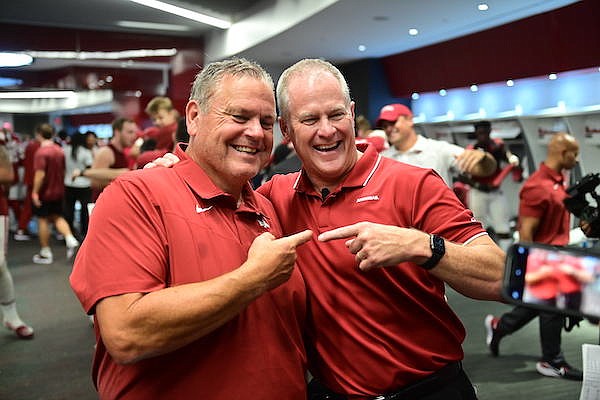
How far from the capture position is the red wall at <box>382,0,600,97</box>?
26.0ft

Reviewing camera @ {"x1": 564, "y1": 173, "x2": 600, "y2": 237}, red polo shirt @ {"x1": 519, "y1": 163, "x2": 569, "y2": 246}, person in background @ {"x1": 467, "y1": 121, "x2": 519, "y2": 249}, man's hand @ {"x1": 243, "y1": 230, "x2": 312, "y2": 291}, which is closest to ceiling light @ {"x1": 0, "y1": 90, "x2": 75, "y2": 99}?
person in background @ {"x1": 467, "y1": 121, "x2": 519, "y2": 249}

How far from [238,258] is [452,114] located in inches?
421

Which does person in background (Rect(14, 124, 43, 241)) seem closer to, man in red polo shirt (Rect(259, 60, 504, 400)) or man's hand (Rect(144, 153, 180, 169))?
man's hand (Rect(144, 153, 180, 169))

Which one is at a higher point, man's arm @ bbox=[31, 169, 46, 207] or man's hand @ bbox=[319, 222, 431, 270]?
man's hand @ bbox=[319, 222, 431, 270]

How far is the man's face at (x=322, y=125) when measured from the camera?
176cm

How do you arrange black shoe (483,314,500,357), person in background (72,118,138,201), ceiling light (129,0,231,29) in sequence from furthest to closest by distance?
ceiling light (129,0,231,29) → person in background (72,118,138,201) → black shoe (483,314,500,357)

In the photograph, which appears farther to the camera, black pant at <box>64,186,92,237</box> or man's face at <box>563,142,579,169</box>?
black pant at <box>64,186,92,237</box>

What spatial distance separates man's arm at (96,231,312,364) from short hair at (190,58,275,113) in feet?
1.52

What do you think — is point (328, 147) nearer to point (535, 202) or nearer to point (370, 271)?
point (370, 271)

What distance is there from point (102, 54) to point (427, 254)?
34.3ft

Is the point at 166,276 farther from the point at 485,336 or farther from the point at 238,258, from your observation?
the point at 485,336

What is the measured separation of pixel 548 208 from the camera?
13.9ft

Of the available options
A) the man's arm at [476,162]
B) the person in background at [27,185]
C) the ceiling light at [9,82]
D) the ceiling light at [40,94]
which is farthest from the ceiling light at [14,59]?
the man's arm at [476,162]

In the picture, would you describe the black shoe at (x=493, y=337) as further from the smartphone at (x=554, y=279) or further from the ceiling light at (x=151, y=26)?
the ceiling light at (x=151, y=26)
